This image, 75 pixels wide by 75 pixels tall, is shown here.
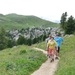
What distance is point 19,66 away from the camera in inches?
745

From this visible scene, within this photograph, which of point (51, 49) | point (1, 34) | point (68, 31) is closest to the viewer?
point (51, 49)

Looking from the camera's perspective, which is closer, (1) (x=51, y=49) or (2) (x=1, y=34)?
(1) (x=51, y=49)

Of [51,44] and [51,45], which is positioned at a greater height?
[51,44]

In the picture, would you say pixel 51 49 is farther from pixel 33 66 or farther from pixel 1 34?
pixel 1 34

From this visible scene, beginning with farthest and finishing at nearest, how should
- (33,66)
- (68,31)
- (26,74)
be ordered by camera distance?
(68,31) → (33,66) → (26,74)

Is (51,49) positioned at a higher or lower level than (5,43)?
higher

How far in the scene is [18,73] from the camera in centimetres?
1683

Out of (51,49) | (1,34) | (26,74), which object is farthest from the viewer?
(1,34)

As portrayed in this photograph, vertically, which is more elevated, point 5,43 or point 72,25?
point 72,25

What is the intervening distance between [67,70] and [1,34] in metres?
95.8

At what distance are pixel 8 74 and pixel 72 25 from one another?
7858 centimetres

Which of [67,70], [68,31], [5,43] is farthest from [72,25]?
[67,70]

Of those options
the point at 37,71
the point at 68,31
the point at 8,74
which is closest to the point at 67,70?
the point at 37,71

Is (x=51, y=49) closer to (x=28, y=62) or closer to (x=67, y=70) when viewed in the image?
(x=28, y=62)
